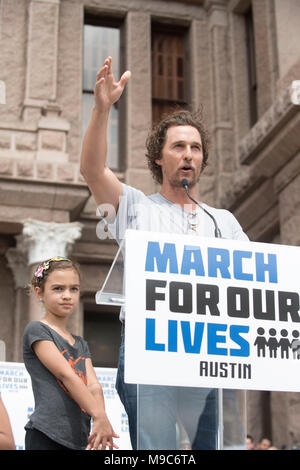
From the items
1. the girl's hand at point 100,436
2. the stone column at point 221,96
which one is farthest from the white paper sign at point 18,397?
the stone column at point 221,96

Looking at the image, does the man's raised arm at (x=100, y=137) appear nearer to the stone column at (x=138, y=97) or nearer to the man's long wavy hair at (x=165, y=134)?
the man's long wavy hair at (x=165, y=134)

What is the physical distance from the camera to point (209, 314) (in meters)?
2.16

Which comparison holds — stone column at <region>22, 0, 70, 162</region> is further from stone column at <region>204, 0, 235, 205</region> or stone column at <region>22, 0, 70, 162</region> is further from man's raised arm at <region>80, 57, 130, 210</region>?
man's raised arm at <region>80, 57, 130, 210</region>

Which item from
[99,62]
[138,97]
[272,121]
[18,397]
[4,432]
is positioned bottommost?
[4,432]

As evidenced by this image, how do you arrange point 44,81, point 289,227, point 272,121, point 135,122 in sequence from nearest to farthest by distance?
point 272,121 → point 289,227 → point 44,81 → point 135,122

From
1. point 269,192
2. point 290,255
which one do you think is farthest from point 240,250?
point 269,192

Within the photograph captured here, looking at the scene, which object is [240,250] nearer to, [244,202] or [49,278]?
[49,278]

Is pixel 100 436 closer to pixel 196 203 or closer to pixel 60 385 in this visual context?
pixel 60 385

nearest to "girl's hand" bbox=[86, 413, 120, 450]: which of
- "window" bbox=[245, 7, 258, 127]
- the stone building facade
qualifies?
the stone building facade

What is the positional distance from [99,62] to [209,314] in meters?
9.79

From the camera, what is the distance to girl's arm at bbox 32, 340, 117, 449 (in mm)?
2354

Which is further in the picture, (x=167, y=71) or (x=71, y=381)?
(x=167, y=71)

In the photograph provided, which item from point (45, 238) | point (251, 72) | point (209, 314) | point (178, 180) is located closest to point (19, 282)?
point (45, 238)

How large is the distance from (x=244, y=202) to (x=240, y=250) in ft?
24.4
